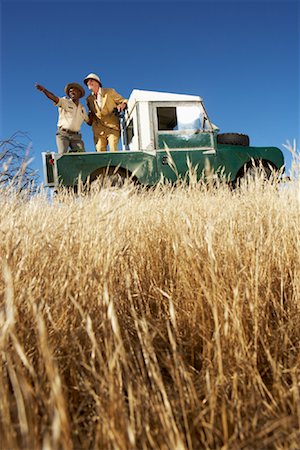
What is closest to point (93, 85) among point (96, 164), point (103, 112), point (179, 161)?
point (103, 112)

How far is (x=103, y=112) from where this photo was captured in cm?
566

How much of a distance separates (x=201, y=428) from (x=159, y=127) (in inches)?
219

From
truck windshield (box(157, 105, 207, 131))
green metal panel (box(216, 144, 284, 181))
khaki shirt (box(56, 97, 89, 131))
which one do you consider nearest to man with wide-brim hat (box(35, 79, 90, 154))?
khaki shirt (box(56, 97, 89, 131))

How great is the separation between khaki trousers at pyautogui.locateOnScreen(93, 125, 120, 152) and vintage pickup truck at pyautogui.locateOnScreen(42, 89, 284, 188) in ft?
1.29

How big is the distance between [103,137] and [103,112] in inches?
17.1

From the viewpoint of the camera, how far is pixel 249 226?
1664 millimetres

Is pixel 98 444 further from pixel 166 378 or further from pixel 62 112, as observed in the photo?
pixel 62 112

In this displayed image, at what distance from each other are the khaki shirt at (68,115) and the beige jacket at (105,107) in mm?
401

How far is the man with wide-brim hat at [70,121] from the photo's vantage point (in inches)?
207

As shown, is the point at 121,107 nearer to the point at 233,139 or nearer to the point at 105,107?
the point at 105,107

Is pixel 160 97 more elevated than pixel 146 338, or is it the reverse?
pixel 160 97

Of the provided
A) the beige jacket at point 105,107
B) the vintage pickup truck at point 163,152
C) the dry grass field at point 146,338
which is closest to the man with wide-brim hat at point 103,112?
the beige jacket at point 105,107

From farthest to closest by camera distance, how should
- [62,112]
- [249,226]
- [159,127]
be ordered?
[159,127] → [62,112] → [249,226]

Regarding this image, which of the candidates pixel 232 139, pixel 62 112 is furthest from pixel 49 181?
pixel 232 139
